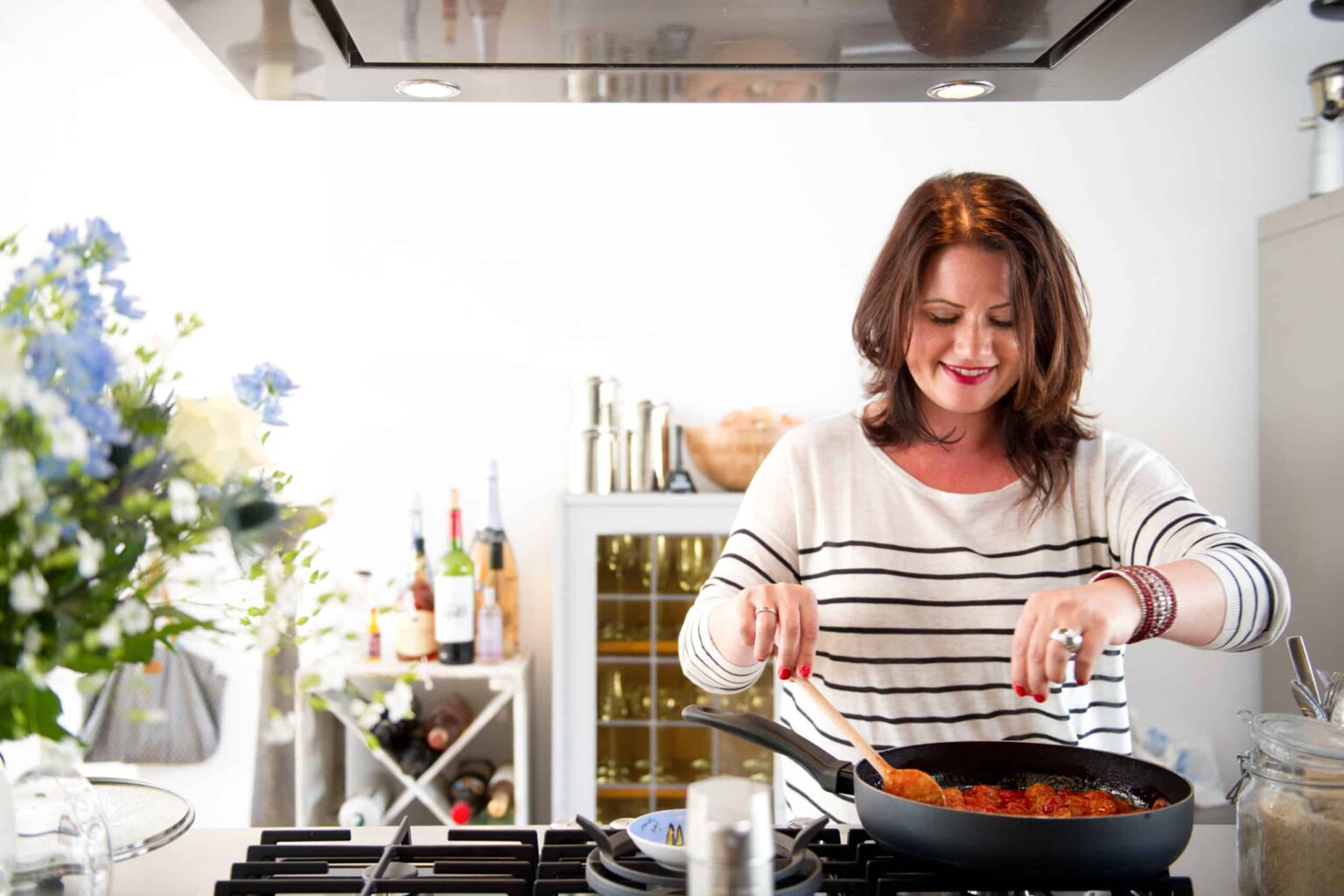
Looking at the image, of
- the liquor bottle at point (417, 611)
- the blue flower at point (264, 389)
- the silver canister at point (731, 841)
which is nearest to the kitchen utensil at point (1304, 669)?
the silver canister at point (731, 841)

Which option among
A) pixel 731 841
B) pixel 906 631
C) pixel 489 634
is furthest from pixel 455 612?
pixel 731 841

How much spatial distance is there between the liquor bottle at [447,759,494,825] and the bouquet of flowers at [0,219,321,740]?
2047 millimetres

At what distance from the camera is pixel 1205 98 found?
123 inches

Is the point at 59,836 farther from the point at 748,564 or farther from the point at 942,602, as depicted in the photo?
the point at 942,602

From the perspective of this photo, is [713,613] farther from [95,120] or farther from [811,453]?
[95,120]

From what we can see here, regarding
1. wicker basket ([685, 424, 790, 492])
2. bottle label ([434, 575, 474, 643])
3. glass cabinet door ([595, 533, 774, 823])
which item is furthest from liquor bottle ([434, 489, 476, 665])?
wicker basket ([685, 424, 790, 492])

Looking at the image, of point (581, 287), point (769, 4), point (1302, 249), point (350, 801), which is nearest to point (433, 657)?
point (350, 801)

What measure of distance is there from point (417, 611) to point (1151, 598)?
2.01 meters

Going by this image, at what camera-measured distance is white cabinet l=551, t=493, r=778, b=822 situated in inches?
112

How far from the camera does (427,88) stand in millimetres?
1272

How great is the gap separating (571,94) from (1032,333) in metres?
0.61

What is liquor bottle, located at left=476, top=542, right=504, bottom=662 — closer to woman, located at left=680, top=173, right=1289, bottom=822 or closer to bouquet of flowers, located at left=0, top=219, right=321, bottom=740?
woman, located at left=680, top=173, right=1289, bottom=822

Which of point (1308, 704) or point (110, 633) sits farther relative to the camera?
point (1308, 704)

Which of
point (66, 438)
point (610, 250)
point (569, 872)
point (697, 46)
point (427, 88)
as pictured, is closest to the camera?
point (66, 438)
